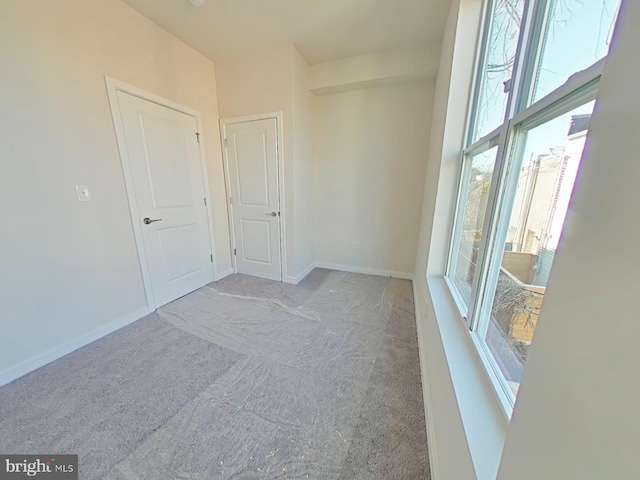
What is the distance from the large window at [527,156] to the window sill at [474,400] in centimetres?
5

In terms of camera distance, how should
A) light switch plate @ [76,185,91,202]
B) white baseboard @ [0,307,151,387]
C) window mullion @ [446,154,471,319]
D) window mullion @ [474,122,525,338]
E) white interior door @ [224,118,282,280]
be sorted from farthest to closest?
white interior door @ [224,118,282,280] → light switch plate @ [76,185,91,202] → window mullion @ [446,154,471,319] → white baseboard @ [0,307,151,387] → window mullion @ [474,122,525,338]

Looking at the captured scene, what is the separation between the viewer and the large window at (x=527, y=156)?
24.2 inches

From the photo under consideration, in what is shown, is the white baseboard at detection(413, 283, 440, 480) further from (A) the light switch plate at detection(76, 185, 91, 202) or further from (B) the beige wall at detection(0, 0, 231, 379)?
(A) the light switch plate at detection(76, 185, 91, 202)

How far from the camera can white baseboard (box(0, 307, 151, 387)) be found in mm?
1542

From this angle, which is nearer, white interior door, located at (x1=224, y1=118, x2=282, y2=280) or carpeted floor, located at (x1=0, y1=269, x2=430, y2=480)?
carpeted floor, located at (x1=0, y1=269, x2=430, y2=480)

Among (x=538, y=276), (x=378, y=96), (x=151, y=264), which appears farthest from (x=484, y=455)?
(x=378, y=96)

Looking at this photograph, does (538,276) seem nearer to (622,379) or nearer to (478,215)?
(622,379)

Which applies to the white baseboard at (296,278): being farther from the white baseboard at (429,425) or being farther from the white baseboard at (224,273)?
the white baseboard at (429,425)

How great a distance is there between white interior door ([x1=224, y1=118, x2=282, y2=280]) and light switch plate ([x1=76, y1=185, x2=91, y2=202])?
4.76 ft

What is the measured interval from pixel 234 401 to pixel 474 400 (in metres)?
1.29

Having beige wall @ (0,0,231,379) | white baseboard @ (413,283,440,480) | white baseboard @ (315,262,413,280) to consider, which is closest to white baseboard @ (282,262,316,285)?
white baseboard @ (315,262,413,280)

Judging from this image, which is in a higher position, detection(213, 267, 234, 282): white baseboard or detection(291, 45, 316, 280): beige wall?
detection(291, 45, 316, 280): beige wall
